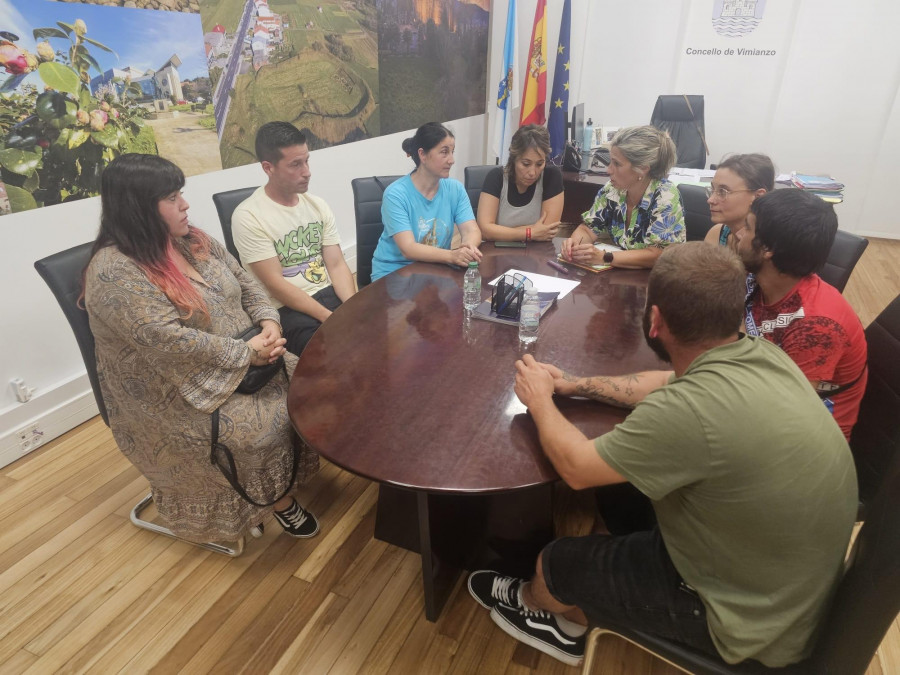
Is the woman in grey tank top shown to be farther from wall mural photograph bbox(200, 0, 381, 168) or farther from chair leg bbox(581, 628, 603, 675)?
chair leg bbox(581, 628, 603, 675)

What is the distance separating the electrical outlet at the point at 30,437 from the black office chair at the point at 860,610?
97.6 inches

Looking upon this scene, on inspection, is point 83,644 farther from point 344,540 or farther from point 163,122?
point 163,122

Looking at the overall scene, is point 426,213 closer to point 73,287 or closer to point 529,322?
point 529,322

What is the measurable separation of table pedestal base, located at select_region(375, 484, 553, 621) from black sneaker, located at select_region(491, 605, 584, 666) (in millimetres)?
153

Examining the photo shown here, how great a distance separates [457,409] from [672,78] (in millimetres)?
5452

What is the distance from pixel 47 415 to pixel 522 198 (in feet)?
7.76

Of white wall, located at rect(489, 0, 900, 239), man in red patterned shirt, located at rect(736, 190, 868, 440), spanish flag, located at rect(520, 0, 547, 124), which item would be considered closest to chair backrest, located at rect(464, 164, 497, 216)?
man in red patterned shirt, located at rect(736, 190, 868, 440)

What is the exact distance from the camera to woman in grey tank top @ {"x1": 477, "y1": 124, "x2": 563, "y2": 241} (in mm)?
2580

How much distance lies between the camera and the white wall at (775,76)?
15.9 feet

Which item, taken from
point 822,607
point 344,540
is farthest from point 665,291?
point 344,540

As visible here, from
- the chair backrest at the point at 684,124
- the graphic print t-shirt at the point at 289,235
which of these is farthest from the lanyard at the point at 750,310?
the chair backrest at the point at 684,124

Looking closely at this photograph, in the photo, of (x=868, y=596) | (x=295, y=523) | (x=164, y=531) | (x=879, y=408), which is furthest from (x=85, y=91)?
(x=879, y=408)

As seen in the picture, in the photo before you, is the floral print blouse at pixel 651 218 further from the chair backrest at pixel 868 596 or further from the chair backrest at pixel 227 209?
the chair backrest at pixel 227 209

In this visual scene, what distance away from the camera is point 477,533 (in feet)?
5.50
